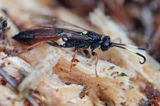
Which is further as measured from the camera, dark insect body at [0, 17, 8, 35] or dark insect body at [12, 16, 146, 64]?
dark insect body at [0, 17, 8, 35]

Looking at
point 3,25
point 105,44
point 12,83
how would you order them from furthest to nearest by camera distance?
point 3,25 → point 105,44 → point 12,83

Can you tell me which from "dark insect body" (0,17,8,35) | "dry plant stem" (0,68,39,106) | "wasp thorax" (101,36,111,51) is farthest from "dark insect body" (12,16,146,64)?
"dry plant stem" (0,68,39,106)

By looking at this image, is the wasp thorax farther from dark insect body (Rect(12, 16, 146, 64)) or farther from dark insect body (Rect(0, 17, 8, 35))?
dark insect body (Rect(0, 17, 8, 35))

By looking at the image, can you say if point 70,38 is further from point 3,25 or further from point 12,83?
point 12,83

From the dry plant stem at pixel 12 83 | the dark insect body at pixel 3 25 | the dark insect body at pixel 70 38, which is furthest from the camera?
the dark insect body at pixel 3 25

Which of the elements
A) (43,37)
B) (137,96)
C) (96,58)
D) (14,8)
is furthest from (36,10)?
(137,96)

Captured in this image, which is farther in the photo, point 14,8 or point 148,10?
point 148,10

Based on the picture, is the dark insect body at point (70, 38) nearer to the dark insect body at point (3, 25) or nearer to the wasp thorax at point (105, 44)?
the wasp thorax at point (105, 44)

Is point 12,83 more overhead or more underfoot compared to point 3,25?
more underfoot

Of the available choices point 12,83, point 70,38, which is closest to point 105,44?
point 70,38

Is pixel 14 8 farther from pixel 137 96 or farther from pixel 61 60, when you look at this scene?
pixel 137 96

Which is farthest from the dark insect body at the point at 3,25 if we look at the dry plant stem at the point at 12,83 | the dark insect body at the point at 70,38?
the dry plant stem at the point at 12,83
